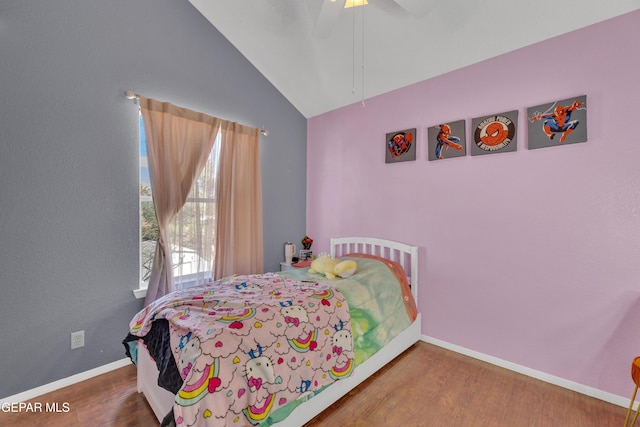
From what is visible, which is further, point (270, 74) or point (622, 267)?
point (270, 74)

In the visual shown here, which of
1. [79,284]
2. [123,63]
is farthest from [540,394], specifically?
[123,63]

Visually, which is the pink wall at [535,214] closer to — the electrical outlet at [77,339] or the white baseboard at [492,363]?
the white baseboard at [492,363]

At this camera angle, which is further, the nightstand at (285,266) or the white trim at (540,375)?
the nightstand at (285,266)

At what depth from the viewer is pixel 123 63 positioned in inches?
87.3

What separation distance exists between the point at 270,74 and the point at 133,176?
1877mm

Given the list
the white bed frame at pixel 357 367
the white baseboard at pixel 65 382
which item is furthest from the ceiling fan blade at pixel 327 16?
the white baseboard at pixel 65 382

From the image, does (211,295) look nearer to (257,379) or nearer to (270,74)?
(257,379)

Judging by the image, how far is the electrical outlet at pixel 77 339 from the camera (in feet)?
6.68

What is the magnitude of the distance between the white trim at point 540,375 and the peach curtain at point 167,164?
258 centimetres

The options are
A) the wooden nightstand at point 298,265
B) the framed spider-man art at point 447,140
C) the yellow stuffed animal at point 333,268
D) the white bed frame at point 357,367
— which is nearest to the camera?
the white bed frame at point 357,367

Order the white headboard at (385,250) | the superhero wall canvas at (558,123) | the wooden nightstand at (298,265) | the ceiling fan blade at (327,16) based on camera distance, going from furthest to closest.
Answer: the wooden nightstand at (298,265), the white headboard at (385,250), the superhero wall canvas at (558,123), the ceiling fan blade at (327,16)

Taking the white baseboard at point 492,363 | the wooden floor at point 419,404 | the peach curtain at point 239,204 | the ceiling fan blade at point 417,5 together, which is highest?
the ceiling fan blade at point 417,5

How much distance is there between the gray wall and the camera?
181cm

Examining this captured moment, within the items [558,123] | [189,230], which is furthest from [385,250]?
[189,230]
